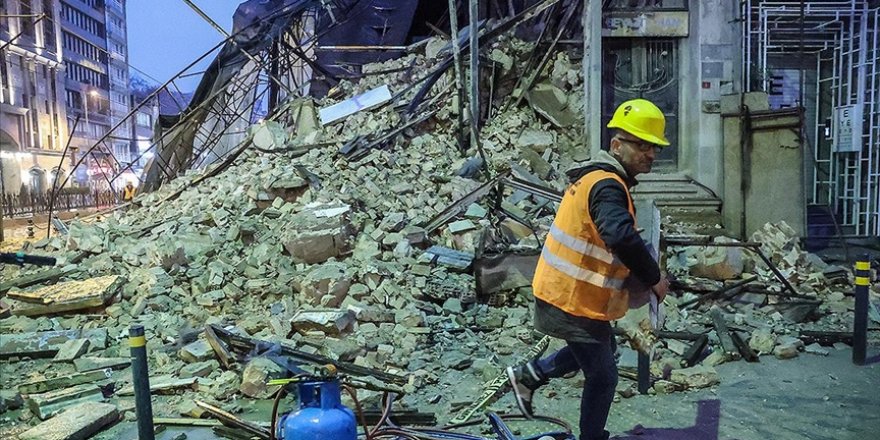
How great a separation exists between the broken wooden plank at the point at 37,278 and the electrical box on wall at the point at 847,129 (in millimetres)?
12260

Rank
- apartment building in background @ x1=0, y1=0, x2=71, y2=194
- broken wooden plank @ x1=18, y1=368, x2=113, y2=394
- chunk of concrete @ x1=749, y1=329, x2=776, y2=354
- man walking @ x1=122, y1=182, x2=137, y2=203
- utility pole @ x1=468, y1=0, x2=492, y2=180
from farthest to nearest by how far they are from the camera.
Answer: apartment building in background @ x1=0, y1=0, x2=71, y2=194 → man walking @ x1=122, y1=182, x2=137, y2=203 → utility pole @ x1=468, y1=0, x2=492, y2=180 → chunk of concrete @ x1=749, y1=329, x2=776, y2=354 → broken wooden plank @ x1=18, y1=368, x2=113, y2=394

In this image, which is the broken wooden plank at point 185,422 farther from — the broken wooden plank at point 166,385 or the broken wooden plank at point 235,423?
the broken wooden plank at point 166,385

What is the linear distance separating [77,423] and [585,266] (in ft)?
11.3

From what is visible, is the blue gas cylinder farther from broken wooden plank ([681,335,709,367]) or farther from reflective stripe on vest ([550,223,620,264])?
broken wooden plank ([681,335,709,367])

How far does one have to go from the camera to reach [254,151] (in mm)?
11195

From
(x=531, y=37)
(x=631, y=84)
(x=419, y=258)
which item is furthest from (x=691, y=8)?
(x=419, y=258)

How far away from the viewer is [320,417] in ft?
8.68

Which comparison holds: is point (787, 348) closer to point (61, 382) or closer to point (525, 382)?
point (525, 382)

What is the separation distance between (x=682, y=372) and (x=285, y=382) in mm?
3325

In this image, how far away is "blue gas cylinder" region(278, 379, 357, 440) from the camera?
103 inches

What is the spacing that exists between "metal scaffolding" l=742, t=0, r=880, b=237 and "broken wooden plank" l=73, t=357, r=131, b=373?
1010cm

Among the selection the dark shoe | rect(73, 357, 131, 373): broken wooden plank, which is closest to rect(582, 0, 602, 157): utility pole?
the dark shoe

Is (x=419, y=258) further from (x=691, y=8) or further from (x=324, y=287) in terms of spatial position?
(x=691, y=8)

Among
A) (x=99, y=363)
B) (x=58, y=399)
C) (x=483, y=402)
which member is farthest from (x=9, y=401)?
(x=483, y=402)
